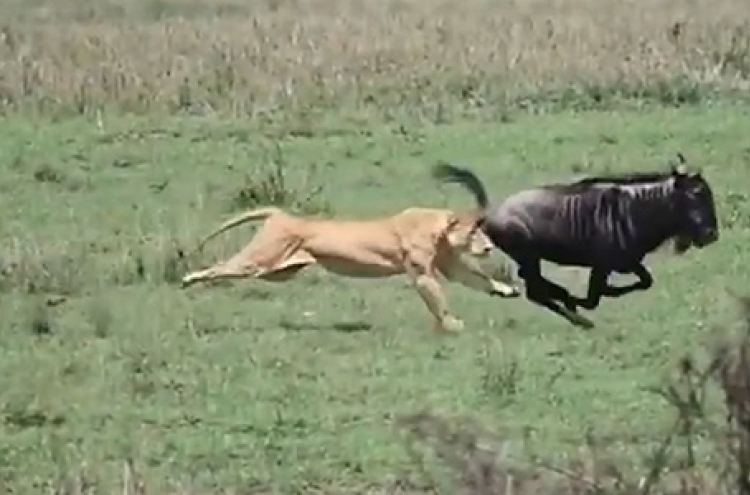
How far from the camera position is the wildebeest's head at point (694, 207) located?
1005cm

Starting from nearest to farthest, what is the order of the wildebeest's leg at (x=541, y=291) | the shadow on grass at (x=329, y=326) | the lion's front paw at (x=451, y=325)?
the lion's front paw at (x=451, y=325) → the shadow on grass at (x=329, y=326) → the wildebeest's leg at (x=541, y=291)

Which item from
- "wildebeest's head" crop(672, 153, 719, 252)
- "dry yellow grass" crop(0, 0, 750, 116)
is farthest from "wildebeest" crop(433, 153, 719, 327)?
"dry yellow grass" crop(0, 0, 750, 116)

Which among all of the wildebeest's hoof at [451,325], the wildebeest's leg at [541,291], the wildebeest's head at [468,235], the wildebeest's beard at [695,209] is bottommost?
the wildebeest's leg at [541,291]

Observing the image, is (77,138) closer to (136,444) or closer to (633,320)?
(633,320)

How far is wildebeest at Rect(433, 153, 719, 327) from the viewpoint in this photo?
Answer: 10.0 m

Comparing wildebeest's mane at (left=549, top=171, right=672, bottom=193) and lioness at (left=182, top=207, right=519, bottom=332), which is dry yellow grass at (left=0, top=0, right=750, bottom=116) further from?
wildebeest's mane at (left=549, top=171, right=672, bottom=193)

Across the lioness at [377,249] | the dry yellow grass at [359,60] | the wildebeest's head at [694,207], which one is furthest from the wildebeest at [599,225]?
the dry yellow grass at [359,60]

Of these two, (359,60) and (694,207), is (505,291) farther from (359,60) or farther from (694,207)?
(359,60)

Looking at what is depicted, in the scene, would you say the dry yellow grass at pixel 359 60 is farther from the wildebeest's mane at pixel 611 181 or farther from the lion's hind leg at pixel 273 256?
the wildebeest's mane at pixel 611 181

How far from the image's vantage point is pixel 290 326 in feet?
31.9

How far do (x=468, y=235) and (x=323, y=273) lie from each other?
45.0 inches

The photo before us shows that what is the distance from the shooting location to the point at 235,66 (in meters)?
17.1

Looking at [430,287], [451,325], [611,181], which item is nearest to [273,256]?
[430,287]

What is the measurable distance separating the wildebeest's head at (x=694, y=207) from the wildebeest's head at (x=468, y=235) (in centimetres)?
90
